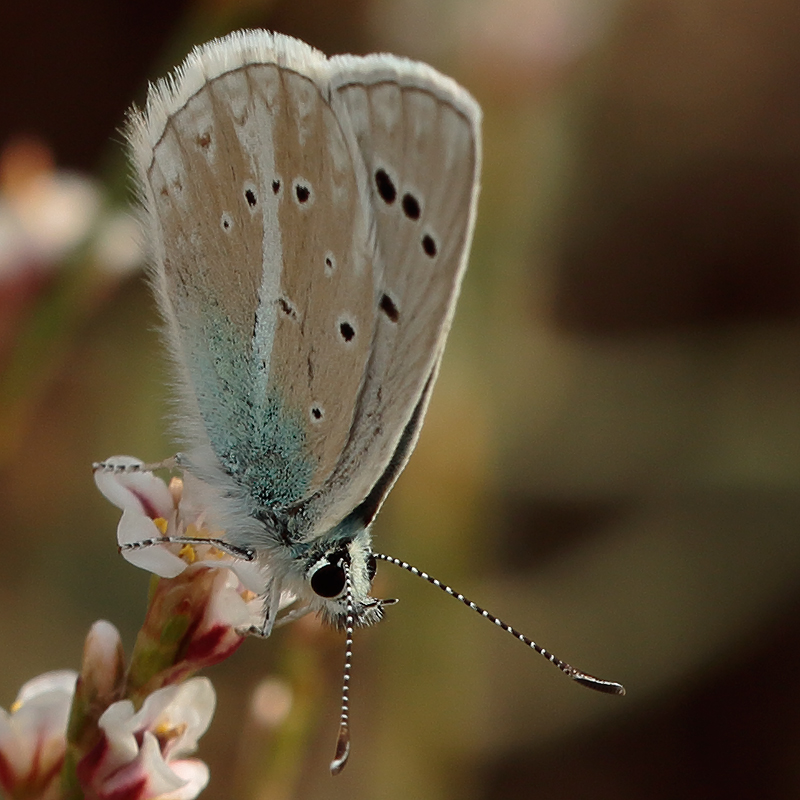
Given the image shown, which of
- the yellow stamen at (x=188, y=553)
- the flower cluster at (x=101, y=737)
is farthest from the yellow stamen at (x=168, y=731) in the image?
the yellow stamen at (x=188, y=553)

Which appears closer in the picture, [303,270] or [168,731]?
[168,731]

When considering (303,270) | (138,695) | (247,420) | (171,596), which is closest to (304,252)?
(303,270)

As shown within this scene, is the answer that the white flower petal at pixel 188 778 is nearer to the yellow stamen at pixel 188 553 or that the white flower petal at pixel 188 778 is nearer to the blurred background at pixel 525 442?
the yellow stamen at pixel 188 553

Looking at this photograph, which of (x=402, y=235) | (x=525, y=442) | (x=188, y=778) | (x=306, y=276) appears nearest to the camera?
(x=188, y=778)

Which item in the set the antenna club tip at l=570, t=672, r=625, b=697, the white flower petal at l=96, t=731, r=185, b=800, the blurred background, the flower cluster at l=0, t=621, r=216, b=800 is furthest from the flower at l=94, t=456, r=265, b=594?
the blurred background

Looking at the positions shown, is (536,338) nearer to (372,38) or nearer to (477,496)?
(477,496)

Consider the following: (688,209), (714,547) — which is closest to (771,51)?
(688,209)

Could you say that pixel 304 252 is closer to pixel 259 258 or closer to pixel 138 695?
pixel 259 258
